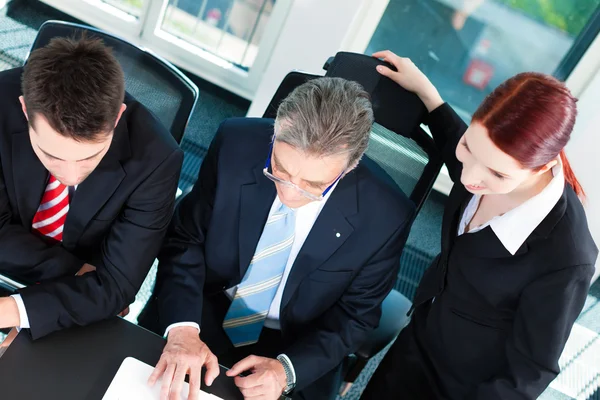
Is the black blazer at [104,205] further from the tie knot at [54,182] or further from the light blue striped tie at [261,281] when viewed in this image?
the light blue striped tie at [261,281]

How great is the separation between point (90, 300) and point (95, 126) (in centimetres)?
40

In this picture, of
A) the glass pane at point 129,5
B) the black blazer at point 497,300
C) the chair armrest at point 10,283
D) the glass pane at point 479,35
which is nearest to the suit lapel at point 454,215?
the black blazer at point 497,300

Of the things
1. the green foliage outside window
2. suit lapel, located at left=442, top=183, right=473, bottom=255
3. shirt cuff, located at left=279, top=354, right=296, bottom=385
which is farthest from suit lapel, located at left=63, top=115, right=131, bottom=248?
the green foliage outside window

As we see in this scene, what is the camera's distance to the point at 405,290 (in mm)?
2928

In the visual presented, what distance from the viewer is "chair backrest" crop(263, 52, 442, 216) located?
62.7 inches

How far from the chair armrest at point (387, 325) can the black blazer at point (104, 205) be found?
0.67 metres

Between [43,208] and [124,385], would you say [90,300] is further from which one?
[43,208]

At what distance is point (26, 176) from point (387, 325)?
1.08m

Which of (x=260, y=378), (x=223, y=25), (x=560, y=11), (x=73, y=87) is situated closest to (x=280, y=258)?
(x=260, y=378)

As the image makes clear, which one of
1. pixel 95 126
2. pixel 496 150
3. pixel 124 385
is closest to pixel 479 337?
pixel 496 150

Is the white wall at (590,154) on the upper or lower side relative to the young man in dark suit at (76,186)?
upper

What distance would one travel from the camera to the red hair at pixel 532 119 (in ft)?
4.33

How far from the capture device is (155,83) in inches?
65.1

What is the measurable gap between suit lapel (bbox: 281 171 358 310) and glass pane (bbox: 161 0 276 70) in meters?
1.85
